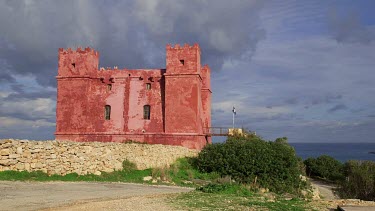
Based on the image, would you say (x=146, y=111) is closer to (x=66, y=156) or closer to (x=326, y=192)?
(x=66, y=156)

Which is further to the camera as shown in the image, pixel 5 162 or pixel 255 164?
pixel 255 164

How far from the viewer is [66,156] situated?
18.0 metres

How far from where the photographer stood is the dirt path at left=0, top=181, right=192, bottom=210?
10.6 metres

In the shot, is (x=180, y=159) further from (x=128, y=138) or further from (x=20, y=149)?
(x=20, y=149)

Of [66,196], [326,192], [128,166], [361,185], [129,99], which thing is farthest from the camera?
[326,192]

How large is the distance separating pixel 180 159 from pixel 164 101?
23.2ft

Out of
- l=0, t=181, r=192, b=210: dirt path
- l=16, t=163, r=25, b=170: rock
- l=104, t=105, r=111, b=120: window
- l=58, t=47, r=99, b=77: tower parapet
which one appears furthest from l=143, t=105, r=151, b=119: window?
l=16, t=163, r=25, b=170: rock

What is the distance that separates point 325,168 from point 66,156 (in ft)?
152

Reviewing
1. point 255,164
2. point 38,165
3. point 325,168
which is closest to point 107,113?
point 255,164

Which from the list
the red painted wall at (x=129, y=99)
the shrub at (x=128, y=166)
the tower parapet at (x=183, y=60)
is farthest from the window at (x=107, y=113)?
the shrub at (x=128, y=166)

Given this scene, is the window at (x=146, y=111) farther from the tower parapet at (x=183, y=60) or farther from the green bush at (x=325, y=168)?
the green bush at (x=325, y=168)

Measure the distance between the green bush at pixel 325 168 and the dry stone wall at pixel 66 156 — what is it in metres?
38.9

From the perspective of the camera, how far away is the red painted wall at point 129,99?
33156mm

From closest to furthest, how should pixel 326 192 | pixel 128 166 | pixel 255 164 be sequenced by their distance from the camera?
pixel 128 166 < pixel 255 164 < pixel 326 192
